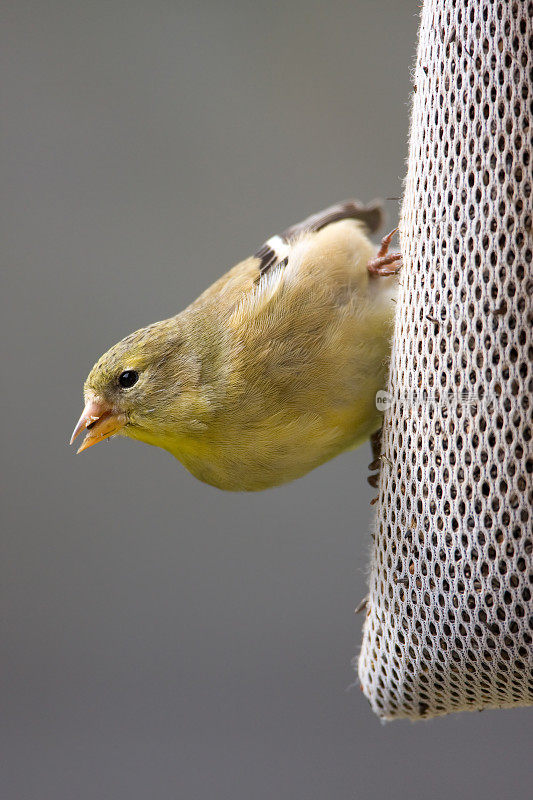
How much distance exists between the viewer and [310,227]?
260 cm

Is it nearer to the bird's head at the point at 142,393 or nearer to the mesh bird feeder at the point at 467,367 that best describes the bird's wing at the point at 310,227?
the bird's head at the point at 142,393

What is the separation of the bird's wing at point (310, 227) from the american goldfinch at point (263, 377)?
12 centimetres

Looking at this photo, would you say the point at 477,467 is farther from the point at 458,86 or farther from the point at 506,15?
the point at 506,15

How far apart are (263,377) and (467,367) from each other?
0.66m

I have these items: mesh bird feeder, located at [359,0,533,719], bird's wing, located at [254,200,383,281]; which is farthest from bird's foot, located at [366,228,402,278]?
mesh bird feeder, located at [359,0,533,719]

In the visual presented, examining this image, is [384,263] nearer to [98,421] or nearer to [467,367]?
[467,367]

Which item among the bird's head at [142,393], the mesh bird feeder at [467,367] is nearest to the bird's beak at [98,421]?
the bird's head at [142,393]

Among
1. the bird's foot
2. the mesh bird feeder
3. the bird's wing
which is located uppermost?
the bird's wing

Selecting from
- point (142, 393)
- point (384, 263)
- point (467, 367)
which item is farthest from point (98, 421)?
point (467, 367)

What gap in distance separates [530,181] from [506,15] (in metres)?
0.33

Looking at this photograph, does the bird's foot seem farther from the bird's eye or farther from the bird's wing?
the bird's eye

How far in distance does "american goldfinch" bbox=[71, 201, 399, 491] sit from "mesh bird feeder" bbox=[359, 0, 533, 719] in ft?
1.13

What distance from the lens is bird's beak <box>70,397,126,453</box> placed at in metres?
2.20

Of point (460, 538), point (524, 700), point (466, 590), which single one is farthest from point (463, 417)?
point (524, 700)
